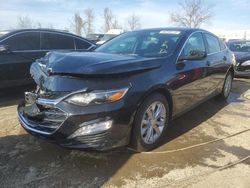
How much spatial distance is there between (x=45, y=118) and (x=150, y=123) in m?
1.29

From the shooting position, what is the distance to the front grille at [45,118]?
3262mm

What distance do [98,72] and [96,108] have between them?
1.27ft

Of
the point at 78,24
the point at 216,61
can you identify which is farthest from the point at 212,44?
the point at 78,24

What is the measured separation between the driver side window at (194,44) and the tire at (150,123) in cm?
93

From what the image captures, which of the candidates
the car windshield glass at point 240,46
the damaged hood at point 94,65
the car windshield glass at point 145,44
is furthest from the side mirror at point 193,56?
the car windshield glass at point 240,46

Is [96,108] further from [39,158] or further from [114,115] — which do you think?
[39,158]

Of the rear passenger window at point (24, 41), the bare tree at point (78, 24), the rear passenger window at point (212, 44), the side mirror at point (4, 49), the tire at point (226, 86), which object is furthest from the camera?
the bare tree at point (78, 24)

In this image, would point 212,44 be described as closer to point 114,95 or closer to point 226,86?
point 226,86

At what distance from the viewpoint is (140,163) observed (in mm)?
3584

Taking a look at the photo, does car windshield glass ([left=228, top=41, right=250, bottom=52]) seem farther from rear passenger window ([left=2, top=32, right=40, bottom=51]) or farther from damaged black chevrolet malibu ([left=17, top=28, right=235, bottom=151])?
rear passenger window ([left=2, top=32, right=40, bottom=51])

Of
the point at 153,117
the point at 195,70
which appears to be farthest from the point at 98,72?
the point at 195,70

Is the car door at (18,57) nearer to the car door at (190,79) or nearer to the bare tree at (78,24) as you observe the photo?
the car door at (190,79)

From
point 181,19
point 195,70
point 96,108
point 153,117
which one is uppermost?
point 181,19

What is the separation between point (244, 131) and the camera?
4.81m
